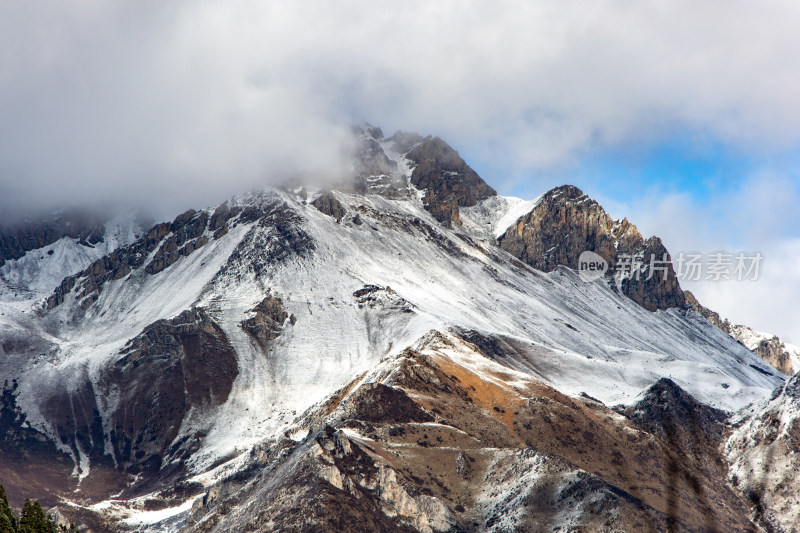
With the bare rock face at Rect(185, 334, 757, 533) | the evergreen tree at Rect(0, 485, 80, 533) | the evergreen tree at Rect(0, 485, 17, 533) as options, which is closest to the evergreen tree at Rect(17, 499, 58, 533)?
the evergreen tree at Rect(0, 485, 80, 533)

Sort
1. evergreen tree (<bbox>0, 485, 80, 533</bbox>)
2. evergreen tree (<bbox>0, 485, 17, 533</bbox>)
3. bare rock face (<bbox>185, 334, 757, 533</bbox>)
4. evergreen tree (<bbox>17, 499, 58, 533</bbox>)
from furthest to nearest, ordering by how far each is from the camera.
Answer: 1. bare rock face (<bbox>185, 334, 757, 533</bbox>)
2. evergreen tree (<bbox>17, 499, 58, 533</bbox>)
3. evergreen tree (<bbox>0, 485, 80, 533</bbox>)
4. evergreen tree (<bbox>0, 485, 17, 533</bbox>)

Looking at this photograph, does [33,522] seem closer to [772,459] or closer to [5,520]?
[5,520]

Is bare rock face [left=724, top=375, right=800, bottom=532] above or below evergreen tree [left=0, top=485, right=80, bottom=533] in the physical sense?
above

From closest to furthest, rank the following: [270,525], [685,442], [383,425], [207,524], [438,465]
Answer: [270,525]
[207,524]
[438,465]
[383,425]
[685,442]

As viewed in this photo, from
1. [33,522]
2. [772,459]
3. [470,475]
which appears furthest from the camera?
[772,459]

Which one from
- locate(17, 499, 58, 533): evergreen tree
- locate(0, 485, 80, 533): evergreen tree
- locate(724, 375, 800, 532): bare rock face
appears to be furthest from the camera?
locate(724, 375, 800, 532): bare rock face

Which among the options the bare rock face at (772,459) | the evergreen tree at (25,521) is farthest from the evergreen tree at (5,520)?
the bare rock face at (772,459)

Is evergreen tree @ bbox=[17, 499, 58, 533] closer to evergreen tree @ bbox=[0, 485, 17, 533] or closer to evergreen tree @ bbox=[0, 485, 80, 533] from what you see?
evergreen tree @ bbox=[0, 485, 80, 533]

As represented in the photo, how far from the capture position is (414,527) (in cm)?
12712

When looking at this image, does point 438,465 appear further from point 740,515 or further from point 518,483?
point 740,515

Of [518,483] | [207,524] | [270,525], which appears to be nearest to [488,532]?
[518,483]

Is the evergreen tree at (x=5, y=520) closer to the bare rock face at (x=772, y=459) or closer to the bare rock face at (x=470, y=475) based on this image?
the bare rock face at (x=470, y=475)

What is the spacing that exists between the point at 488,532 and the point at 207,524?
1917 inches

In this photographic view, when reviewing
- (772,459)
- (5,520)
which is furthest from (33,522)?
(772,459)
